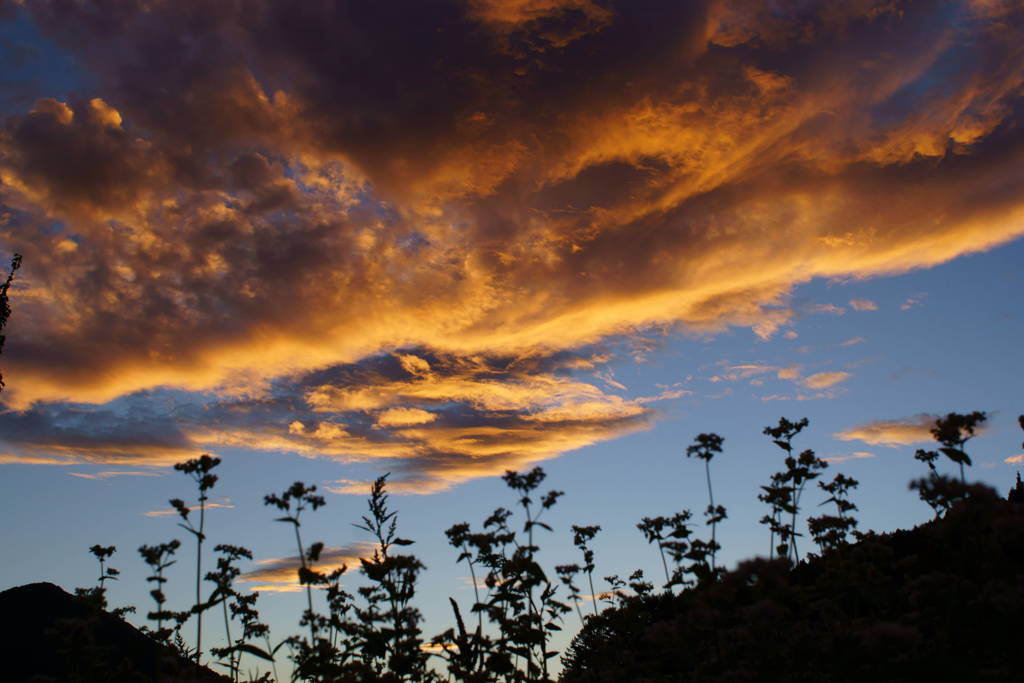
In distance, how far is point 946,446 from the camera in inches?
326

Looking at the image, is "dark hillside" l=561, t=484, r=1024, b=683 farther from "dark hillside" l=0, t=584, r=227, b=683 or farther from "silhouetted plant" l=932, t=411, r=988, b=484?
"dark hillside" l=0, t=584, r=227, b=683

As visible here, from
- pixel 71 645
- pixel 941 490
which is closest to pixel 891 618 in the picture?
pixel 941 490

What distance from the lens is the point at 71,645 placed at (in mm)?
8773

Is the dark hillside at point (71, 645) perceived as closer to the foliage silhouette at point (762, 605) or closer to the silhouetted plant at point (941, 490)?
the foliage silhouette at point (762, 605)

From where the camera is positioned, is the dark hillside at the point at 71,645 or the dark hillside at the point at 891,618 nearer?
the dark hillside at the point at 891,618

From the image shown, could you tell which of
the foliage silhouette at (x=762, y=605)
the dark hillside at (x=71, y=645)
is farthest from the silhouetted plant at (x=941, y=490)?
the dark hillside at (x=71, y=645)

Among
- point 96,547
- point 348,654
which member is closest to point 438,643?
point 348,654

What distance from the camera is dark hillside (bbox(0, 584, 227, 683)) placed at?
335 inches

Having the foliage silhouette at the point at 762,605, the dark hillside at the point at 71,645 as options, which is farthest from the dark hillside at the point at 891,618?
the dark hillside at the point at 71,645

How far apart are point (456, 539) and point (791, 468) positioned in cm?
746

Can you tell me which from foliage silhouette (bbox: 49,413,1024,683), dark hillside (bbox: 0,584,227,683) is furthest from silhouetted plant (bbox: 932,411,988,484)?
dark hillside (bbox: 0,584,227,683)

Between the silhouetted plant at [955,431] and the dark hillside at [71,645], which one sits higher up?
the silhouetted plant at [955,431]

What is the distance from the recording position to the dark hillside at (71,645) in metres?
8.52

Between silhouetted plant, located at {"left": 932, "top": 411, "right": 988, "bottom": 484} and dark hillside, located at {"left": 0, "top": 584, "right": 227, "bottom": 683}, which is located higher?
silhouetted plant, located at {"left": 932, "top": 411, "right": 988, "bottom": 484}
